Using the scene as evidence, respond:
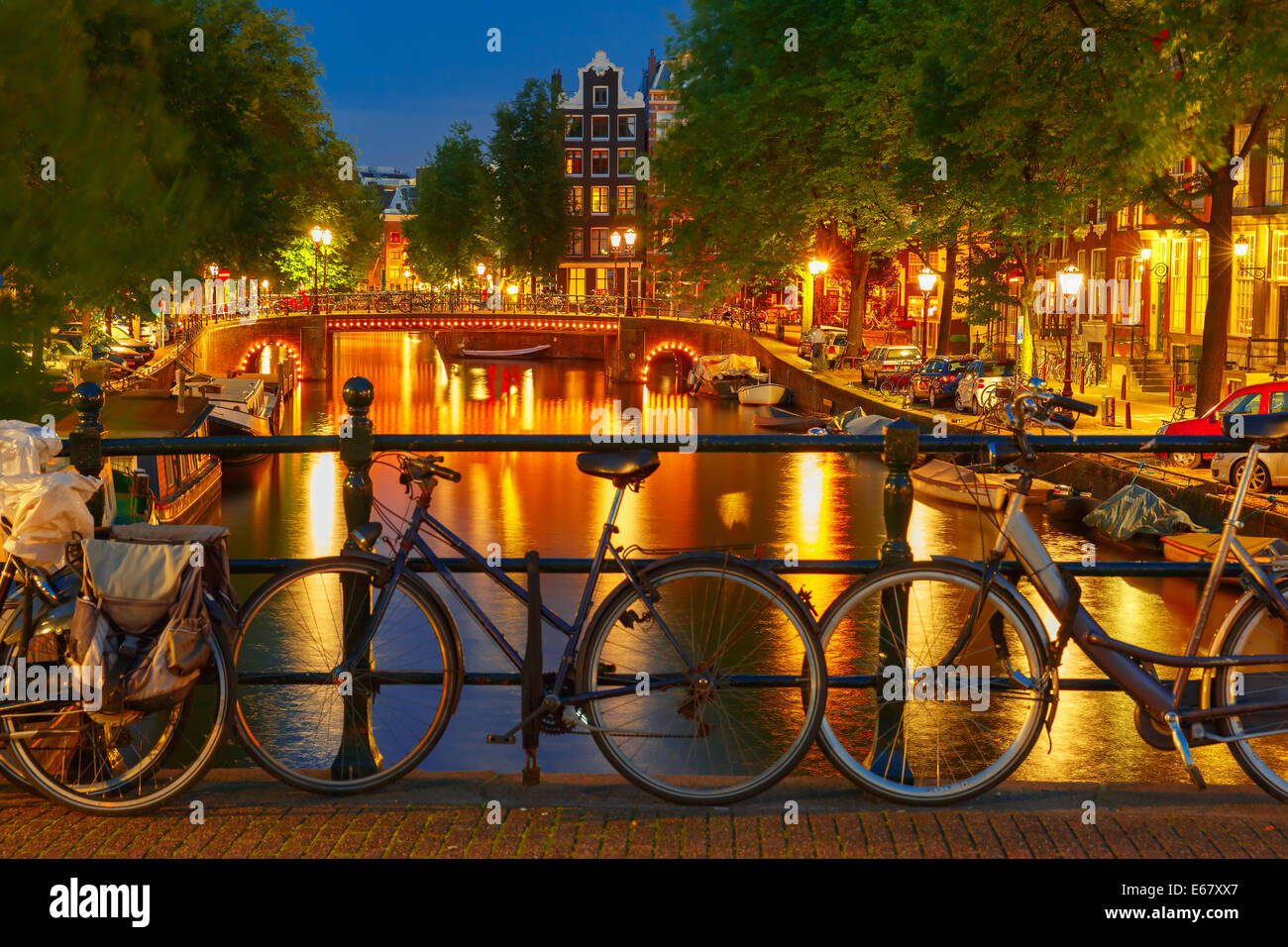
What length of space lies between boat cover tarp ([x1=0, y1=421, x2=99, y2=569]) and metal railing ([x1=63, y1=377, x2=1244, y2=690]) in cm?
32

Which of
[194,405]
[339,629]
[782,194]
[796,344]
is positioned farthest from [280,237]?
[339,629]

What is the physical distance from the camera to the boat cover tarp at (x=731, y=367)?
5791cm

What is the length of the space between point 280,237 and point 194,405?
16.4 feet

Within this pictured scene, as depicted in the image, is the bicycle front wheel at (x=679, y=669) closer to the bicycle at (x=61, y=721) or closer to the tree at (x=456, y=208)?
the bicycle at (x=61, y=721)

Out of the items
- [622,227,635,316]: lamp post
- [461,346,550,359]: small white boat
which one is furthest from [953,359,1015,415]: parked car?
[461,346,550,359]: small white boat

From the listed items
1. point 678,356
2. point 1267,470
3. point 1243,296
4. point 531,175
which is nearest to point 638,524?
point 1267,470

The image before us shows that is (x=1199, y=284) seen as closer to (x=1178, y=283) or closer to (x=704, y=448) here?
(x=1178, y=283)

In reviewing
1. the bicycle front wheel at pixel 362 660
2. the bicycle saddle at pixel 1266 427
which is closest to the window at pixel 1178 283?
the bicycle saddle at pixel 1266 427

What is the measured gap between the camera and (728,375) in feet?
191

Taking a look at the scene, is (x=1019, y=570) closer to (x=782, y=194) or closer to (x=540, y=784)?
(x=540, y=784)

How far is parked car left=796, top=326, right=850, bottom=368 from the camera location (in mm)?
50075

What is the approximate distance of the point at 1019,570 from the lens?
4.60m

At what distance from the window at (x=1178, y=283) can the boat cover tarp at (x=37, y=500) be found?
3975 cm

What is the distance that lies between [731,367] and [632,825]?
5460 centimetres
